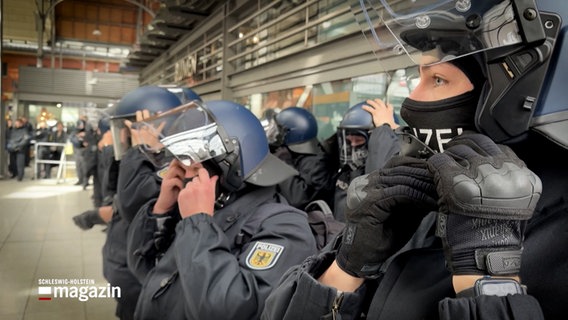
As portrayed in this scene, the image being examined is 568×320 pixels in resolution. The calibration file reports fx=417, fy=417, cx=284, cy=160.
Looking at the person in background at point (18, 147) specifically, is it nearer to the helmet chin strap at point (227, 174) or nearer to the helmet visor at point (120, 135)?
the helmet visor at point (120, 135)

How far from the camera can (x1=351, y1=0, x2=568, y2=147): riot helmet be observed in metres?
0.67

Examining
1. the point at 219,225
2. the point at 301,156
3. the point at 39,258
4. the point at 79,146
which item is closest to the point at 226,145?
the point at 219,225

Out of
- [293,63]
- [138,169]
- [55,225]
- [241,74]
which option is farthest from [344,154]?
[241,74]

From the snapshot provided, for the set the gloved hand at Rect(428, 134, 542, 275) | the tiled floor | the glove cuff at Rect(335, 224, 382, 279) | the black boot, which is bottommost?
the tiled floor

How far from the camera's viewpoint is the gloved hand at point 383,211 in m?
0.67

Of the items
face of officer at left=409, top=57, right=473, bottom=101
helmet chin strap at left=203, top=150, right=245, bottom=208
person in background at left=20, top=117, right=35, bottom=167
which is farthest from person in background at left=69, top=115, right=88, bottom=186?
face of officer at left=409, top=57, right=473, bottom=101

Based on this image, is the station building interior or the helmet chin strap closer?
the helmet chin strap

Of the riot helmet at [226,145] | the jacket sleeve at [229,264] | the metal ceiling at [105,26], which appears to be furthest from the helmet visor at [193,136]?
the metal ceiling at [105,26]

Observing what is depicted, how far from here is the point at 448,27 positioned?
2.46 feet

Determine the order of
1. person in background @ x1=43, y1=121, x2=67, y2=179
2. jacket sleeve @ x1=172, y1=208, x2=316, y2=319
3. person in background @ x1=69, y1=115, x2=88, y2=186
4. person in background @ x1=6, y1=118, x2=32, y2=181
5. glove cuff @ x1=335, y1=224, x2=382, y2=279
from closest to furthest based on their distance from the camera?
1. glove cuff @ x1=335, y1=224, x2=382, y2=279
2. jacket sleeve @ x1=172, y1=208, x2=316, y2=319
3. person in background @ x1=6, y1=118, x2=32, y2=181
4. person in background @ x1=69, y1=115, x2=88, y2=186
5. person in background @ x1=43, y1=121, x2=67, y2=179

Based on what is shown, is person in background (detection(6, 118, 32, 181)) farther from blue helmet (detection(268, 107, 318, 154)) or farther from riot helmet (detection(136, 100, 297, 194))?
riot helmet (detection(136, 100, 297, 194))

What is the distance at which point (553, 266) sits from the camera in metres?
0.63

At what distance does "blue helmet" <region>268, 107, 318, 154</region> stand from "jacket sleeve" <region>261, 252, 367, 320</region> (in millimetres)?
2833

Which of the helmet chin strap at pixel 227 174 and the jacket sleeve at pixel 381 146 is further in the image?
the jacket sleeve at pixel 381 146
